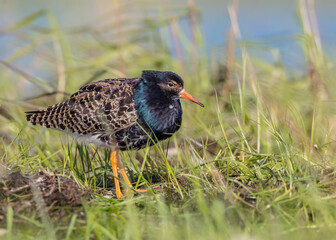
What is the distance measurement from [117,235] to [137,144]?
5.25ft

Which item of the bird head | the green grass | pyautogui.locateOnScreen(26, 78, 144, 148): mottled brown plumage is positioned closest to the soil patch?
the green grass

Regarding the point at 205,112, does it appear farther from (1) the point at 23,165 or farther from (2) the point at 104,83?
(1) the point at 23,165

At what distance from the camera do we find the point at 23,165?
16.2 ft

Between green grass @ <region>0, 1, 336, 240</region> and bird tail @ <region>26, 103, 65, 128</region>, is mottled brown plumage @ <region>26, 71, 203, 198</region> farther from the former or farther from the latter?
green grass @ <region>0, 1, 336, 240</region>

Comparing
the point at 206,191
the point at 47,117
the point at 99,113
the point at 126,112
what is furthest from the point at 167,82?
the point at 206,191

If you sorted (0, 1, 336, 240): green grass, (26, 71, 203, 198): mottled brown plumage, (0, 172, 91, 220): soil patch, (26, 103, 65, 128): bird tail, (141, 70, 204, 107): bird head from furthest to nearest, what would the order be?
Answer: (26, 103, 65, 128): bird tail, (141, 70, 204, 107): bird head, (26, 71, 203, 198): mottled brown plumage, (0, 172, 91, 220): soil patch, (0, 1, 336, 240): green grass

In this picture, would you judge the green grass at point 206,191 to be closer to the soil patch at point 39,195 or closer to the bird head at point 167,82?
the soil patch at point 39,195

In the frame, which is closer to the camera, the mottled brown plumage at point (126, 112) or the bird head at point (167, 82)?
the mottled brown plumage at point (126, 112)

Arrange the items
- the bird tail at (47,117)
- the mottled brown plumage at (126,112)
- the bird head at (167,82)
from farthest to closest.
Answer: the bird tail at (47,117)
the bird head at (167,82)
the mottled brown plumage at (126,112)

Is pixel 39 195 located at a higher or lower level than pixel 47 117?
lower

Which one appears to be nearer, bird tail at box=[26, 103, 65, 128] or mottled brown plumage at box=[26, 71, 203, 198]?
mottled brown plumage at box=[26, 71, 203, 198]

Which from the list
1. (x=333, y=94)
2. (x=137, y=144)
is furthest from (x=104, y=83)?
(x=333, y=94)

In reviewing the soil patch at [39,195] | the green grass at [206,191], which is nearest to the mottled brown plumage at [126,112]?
the green grass at [206,191]

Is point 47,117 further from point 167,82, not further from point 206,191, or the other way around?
point 206,191
